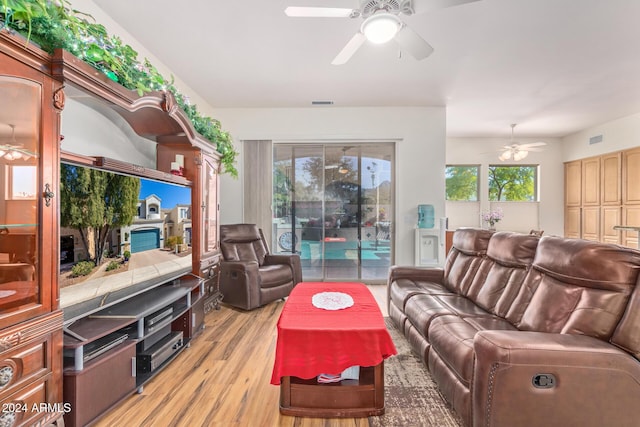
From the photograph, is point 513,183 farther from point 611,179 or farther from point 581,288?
point 581,288

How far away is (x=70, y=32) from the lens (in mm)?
1443

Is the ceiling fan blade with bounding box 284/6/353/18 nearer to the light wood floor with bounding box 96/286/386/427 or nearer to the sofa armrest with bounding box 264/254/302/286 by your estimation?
the light wood floor with bounding box 96/286/386/427

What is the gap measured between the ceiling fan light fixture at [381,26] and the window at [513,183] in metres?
5.97

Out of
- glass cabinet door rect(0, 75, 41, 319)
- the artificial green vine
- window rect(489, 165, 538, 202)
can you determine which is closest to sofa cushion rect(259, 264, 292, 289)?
the artificial green vine

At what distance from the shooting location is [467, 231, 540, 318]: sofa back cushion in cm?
208

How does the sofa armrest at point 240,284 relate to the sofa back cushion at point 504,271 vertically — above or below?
below

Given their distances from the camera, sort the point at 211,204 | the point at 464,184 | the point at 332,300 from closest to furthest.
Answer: the point at 332,300, the point at 211,204, the point at 464,184

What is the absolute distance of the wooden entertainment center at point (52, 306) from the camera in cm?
121

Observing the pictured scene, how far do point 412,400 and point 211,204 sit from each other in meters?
2.63

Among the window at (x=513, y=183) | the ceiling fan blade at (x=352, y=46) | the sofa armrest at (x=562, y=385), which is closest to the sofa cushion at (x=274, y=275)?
the ceiling fan blade at (x=352, y=46)

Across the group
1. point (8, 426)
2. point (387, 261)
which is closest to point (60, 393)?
point (8, 426)

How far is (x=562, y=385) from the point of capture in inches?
48.9

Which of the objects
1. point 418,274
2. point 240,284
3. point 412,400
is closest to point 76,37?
point 240,284

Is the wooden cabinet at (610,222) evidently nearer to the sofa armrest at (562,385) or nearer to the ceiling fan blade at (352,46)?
the sofa armrest at (562,385)
